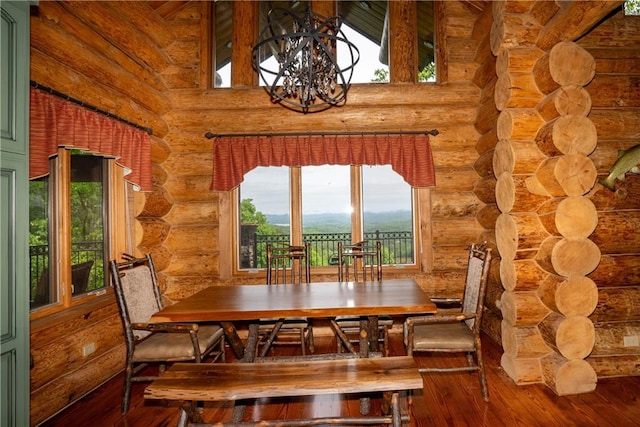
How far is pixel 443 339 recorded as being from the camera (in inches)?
92.7

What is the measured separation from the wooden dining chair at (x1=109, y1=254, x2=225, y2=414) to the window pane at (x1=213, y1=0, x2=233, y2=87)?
8.38 ft

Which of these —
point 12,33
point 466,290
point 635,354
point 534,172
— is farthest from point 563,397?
point 12,33

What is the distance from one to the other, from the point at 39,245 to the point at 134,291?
82cm

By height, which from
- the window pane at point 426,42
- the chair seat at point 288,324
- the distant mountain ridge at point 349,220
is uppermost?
the window pane at point 426,42

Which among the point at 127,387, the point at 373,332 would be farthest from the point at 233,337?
the point at 373,332

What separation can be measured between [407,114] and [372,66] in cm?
78

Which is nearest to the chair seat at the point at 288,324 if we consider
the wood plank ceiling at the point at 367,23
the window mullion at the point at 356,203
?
the window mullion at the point at 356,203

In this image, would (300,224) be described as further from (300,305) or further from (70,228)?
(70,228)

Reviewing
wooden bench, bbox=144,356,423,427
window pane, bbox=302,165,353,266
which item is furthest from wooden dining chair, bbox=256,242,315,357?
wooden bench, bbox=144,356,423,427

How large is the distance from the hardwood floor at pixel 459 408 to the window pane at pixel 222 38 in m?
3.45

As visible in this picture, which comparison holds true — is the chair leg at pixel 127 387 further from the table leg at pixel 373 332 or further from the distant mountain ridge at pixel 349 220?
the distant mountain ridge at pixel 349 220

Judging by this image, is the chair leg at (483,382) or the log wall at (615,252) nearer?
the chair leg at (483,382)

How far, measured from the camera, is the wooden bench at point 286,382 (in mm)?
1594

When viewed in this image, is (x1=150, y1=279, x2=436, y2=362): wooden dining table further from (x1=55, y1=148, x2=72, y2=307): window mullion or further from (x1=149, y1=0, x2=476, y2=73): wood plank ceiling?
(x1=149, y1=0, x2=476, y2=73): wood plank ceiling
